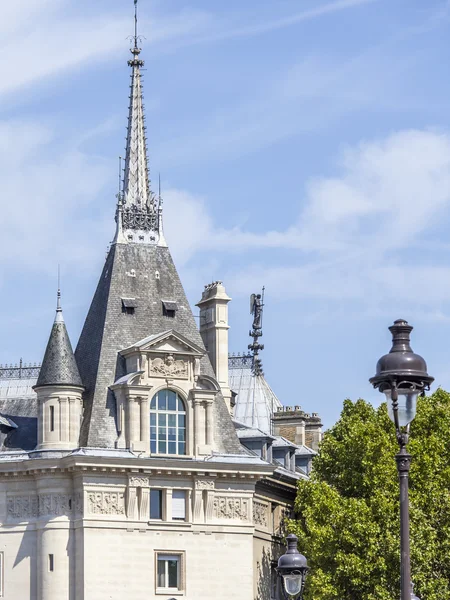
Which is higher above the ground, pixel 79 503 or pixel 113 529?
pixel 79 503

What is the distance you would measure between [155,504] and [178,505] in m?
1.07

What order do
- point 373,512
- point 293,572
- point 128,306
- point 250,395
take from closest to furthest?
point 293,572 < point 373,512 < point 128,306 < point 250,395

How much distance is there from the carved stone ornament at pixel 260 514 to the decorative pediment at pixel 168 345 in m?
8.39

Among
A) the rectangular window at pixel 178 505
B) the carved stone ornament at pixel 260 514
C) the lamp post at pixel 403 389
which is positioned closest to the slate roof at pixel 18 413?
the rectangular window at pixel 178 505

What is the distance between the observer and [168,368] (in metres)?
71.9

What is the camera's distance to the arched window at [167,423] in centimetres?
7100

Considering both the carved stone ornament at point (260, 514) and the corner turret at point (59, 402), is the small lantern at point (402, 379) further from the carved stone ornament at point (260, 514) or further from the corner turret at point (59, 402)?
the carved stone ornament at point (260, 514)

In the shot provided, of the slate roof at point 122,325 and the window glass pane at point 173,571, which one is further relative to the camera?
the slate roof at point 122,325

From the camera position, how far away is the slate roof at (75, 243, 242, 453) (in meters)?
71.6

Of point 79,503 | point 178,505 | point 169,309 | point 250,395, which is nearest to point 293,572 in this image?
point 79,503

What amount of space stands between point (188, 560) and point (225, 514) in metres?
2.78

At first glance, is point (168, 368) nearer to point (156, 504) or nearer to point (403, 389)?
point (156, 504)

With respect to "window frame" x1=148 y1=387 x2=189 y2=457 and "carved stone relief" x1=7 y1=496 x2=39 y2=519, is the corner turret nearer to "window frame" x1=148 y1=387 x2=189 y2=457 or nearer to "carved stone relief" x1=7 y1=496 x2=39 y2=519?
"carved stone relief" x1=7 y1=496 x2=39 y2=519

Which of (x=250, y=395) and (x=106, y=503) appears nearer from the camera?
(x=106, y=503)
